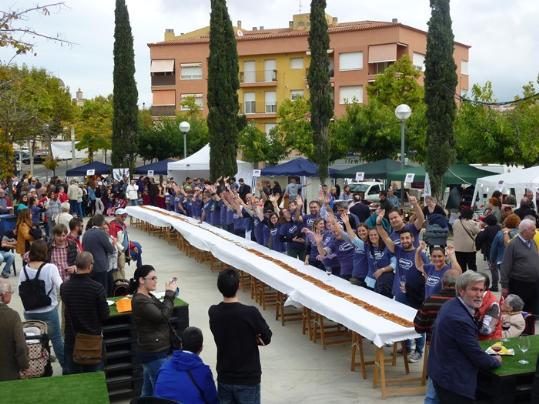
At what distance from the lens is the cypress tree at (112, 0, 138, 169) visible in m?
34.1

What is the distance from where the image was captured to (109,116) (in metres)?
52.3

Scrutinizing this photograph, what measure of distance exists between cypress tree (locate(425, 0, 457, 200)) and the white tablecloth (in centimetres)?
882

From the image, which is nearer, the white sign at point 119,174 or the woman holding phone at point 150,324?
the woman holding phone at point 150,324

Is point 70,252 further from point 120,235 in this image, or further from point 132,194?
point 132,194

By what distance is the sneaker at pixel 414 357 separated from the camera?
771 cm

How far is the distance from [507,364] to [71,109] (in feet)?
154

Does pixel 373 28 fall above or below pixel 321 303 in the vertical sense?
above

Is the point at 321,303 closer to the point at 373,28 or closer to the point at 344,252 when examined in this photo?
the point at 344,252

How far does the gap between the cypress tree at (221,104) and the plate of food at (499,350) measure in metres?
22.0

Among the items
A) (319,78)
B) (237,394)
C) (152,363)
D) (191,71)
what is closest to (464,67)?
(191,71)

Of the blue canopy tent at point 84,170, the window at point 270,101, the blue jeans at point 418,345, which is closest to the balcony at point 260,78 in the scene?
the window at point 270,101

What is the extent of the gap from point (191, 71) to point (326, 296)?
50.0 meters

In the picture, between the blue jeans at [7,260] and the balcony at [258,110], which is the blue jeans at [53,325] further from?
the balcony at [258,110]

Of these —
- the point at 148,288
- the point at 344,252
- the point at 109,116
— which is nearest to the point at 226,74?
the point at 344,252
